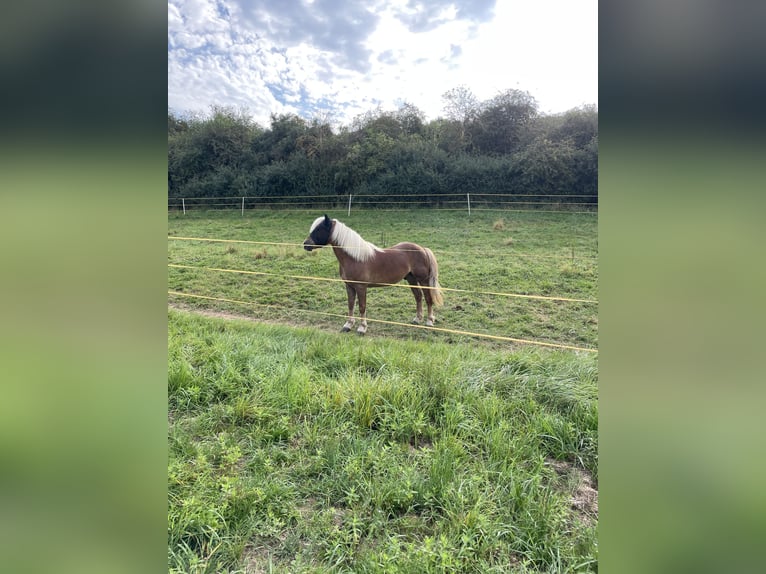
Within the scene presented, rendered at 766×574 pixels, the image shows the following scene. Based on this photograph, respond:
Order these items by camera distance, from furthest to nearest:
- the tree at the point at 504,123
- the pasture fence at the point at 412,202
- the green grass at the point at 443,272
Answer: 1. the tree at the point at 504,123
2. the pasture fence at the point at 412,202
3. the green grass at the point at 443,272

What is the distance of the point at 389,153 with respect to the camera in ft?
32.6

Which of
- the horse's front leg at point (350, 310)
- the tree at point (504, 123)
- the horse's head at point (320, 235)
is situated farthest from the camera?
the tree at point (504, 123)

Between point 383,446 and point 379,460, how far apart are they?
115 millimetres

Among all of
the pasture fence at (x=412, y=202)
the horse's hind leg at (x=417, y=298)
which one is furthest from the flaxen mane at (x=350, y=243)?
the pasture fence at (x=412, y=202)

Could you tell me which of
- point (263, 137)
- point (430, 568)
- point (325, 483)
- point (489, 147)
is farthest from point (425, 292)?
point (263, 137)

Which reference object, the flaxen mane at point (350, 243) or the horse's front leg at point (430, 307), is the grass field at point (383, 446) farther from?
the flaxen mane at point (350, 243)

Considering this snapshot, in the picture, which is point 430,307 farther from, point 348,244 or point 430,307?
point 348,244

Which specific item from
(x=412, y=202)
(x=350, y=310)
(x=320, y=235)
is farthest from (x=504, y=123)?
(x=350, y=310)

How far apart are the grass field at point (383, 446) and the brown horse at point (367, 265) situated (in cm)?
27

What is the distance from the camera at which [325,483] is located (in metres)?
1.71

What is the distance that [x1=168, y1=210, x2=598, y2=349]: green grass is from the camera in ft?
13.3

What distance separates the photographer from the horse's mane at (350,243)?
12.6 feet

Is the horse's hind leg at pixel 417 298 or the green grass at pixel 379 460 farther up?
the horse's hind leg at pixel 417 298
